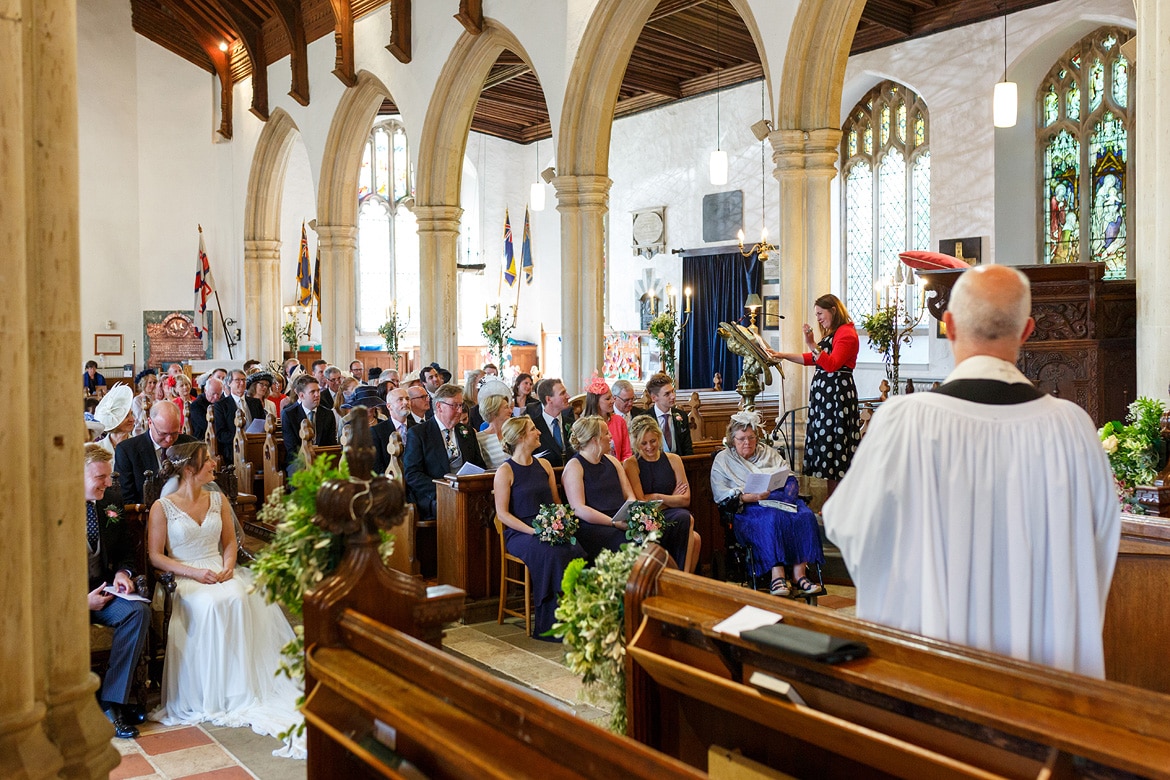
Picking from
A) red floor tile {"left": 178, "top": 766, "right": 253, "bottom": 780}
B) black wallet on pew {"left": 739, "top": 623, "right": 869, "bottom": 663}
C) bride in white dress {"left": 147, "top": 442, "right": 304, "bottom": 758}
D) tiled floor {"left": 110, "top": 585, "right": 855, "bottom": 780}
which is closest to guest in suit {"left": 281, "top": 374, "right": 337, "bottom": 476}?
bride in white dress {"left": 147, "top": 442, "right": 304, "bottom": 758}

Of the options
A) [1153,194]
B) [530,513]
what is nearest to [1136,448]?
[1153,194]

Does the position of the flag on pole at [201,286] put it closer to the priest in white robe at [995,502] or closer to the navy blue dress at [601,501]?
the navy blue dress at [601,501]

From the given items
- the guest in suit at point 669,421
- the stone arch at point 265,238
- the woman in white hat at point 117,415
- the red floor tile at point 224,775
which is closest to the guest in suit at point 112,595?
the red floor tile at point 224,775

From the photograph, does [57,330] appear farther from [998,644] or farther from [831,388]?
[831,388]

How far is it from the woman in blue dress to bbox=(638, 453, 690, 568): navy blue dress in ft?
0.88

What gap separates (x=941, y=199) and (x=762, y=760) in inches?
473

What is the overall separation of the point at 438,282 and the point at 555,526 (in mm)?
8502

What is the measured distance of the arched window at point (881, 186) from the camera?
14.0 m

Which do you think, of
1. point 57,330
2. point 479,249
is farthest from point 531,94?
point 57,330

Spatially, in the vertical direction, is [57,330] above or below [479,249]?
below

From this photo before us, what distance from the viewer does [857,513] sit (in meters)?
2.12

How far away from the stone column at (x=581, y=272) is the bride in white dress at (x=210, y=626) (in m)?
6.43

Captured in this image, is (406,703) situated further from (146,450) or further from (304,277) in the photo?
(304,277)

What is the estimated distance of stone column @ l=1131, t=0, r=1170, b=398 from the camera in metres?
5.07
